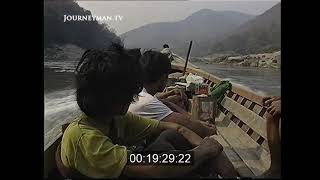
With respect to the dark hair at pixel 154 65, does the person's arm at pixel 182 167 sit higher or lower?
lower

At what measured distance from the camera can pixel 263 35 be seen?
15.8 feet

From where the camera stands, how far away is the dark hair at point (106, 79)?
185 inches

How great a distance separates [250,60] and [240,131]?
1.98 ft

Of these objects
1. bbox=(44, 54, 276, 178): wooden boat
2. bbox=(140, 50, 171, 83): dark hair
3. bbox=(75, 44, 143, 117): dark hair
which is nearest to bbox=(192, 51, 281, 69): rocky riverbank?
bbox=(44, 54, 276, 178): wooden boat

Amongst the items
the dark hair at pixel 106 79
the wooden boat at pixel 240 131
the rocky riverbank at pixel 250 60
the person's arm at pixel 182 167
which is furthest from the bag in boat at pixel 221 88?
the dark hair at pixel 106 79

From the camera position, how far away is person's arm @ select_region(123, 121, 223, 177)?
475 cm

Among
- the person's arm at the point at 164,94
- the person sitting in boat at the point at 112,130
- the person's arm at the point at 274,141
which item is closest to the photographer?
the person sitting in boat at the point at 112,130

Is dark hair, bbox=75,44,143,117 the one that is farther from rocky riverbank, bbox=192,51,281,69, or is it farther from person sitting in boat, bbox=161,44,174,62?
rocky riverbank, bbox=192,51,281,69

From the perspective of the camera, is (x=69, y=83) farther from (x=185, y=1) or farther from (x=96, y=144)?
(x=185, y=1)

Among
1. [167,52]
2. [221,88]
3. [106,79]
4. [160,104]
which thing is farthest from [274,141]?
[106,79]

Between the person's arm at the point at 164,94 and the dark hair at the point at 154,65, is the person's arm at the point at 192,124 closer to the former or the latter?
the person's arm at the point at 164,94
